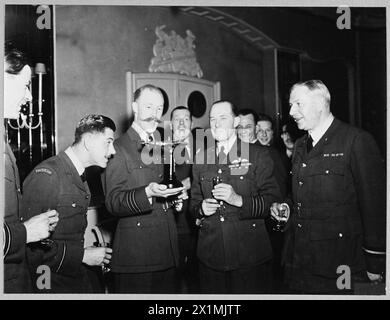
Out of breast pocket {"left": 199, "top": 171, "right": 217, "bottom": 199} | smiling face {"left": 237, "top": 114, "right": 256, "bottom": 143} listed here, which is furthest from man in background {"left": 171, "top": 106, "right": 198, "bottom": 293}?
smiling face {"left": 237, "top": 114, "right": 256, "bottom": 143}

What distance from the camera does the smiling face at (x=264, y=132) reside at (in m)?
2.90

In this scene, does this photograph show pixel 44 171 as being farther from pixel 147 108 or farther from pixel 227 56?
pixel 227 56

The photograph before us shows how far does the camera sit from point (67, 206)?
192cm

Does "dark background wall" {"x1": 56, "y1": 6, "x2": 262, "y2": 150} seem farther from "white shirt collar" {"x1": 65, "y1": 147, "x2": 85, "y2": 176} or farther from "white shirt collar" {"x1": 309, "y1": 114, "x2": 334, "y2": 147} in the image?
"white shirt collar" {"x1": 309, "y1": 114, "x2": 334, "y2": 147}

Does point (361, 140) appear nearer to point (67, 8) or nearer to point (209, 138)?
point (209, 138)

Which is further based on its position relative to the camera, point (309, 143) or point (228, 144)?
point (228, 144)

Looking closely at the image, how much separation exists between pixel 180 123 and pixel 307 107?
912 mm

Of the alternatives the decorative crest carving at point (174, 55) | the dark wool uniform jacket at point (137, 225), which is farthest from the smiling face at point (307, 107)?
the decorative crest carving at point (174, 55)

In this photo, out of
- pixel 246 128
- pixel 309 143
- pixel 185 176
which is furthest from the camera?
pixel 246 128

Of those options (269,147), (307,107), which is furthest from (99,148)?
(269,147)

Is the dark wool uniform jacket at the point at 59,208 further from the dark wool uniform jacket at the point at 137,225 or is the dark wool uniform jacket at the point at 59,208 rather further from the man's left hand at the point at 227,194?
the man's left hand at the point at 227,194

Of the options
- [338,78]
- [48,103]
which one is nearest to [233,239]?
[48,103]

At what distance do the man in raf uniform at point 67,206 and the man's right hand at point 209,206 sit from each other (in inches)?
20.9

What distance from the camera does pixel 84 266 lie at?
78.7 inches
